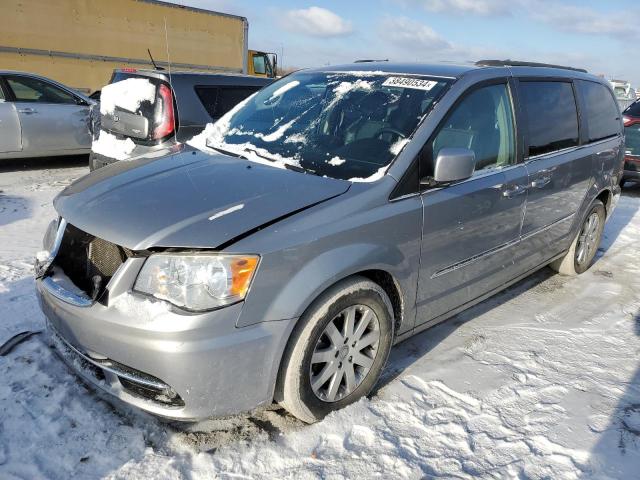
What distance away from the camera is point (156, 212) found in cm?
237

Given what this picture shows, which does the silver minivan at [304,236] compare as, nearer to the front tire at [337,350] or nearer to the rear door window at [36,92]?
the front tire at [337,350]

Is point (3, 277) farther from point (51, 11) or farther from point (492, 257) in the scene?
point (51, 11)

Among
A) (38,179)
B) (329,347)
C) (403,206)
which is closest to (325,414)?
(329,347)

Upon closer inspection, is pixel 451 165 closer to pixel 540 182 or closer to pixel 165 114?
pixel 540 182

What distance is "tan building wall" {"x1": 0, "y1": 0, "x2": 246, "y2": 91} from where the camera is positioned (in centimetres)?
1134

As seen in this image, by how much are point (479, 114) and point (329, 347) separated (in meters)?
→ 1.79

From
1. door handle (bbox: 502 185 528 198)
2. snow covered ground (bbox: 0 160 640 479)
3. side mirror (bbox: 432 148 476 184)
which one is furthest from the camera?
door handle (bbox: 502 185 528 198)

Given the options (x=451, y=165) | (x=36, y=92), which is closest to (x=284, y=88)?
(x=451, y=165)

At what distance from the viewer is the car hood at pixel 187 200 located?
224 cm

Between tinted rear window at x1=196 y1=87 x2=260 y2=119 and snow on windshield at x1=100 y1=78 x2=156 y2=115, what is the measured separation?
545 millimetres

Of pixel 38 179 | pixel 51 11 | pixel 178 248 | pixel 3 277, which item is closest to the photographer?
pixel 178 248

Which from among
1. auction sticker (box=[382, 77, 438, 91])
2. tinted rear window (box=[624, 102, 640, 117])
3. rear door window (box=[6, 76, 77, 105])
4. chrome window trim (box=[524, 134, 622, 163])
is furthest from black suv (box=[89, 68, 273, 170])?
tinted rear window (box=[624, 102, 640, 117])

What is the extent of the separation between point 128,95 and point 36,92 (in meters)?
3.37

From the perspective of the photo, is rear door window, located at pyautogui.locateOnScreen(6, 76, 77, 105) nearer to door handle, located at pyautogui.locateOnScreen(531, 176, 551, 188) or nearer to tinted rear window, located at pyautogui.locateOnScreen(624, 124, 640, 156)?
door handle, located at pyautogui.locateOnScreen(531, 176, 551, 188)
